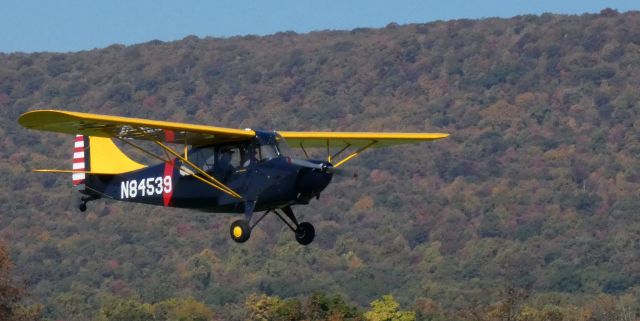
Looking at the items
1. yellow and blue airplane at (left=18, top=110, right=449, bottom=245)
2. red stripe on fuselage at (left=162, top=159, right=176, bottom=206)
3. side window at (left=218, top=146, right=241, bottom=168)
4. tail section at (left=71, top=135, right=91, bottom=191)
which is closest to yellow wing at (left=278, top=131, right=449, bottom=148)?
yellow and blue airplane at (left=18, top=110, right=449, bottom=245)

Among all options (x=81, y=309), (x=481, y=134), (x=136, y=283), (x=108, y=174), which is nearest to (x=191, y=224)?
(x=136, y=283)

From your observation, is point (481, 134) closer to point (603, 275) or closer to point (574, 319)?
point (603, 275)

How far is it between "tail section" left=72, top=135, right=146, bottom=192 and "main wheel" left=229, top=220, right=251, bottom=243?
4.35 metres

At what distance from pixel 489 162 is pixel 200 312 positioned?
272 ft

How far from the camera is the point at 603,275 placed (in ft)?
403

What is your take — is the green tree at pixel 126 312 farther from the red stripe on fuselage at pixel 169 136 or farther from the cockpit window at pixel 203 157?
the cockpit window at pixel 203 157

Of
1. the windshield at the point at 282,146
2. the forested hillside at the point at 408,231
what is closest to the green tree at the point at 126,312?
the forested hillside at the point at 408,231

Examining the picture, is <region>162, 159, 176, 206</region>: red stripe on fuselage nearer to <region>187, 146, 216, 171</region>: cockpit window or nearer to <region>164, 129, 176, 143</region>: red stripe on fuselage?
<region>164, 129, 176, 143</region>: red stripe on fuselage

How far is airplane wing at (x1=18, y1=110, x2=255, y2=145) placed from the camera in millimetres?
28312

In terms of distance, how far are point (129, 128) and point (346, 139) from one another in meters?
5.51

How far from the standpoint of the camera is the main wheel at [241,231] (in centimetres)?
2950

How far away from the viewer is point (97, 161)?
3394 cm

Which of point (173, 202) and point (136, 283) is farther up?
point (173, 202)

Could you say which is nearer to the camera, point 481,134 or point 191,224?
point 191,224
